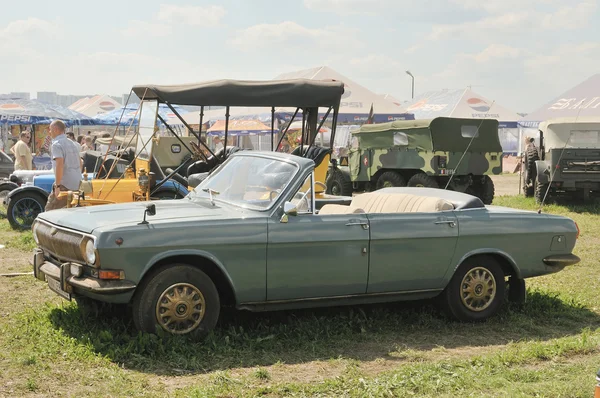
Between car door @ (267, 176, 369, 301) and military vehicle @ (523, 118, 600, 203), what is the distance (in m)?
9.89

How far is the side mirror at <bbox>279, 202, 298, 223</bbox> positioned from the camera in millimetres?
5562

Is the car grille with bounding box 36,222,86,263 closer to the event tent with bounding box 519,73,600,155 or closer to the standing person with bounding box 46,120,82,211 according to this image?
the standing person with bounding box 46,120,82,211

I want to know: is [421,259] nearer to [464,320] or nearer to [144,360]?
[464,320]

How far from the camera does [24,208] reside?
40.3 ft

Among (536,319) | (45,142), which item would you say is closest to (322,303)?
(536,319)

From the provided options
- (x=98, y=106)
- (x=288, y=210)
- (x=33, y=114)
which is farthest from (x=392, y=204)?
(x=98, y=106)

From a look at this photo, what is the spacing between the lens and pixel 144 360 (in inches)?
198

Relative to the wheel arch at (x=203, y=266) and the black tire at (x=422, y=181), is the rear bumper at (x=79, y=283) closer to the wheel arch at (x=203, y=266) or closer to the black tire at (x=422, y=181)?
the wheel arch at (x=203, y=266)

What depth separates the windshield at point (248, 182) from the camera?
19.4ft

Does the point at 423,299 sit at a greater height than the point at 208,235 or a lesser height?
lesser

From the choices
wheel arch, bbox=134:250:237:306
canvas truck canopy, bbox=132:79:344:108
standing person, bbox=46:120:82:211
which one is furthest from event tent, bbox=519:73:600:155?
wheel arch, bbox=134:250:237:306

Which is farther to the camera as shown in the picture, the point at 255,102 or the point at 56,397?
the point at 255,102

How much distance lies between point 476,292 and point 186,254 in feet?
8.73

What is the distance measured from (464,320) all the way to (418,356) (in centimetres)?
115
